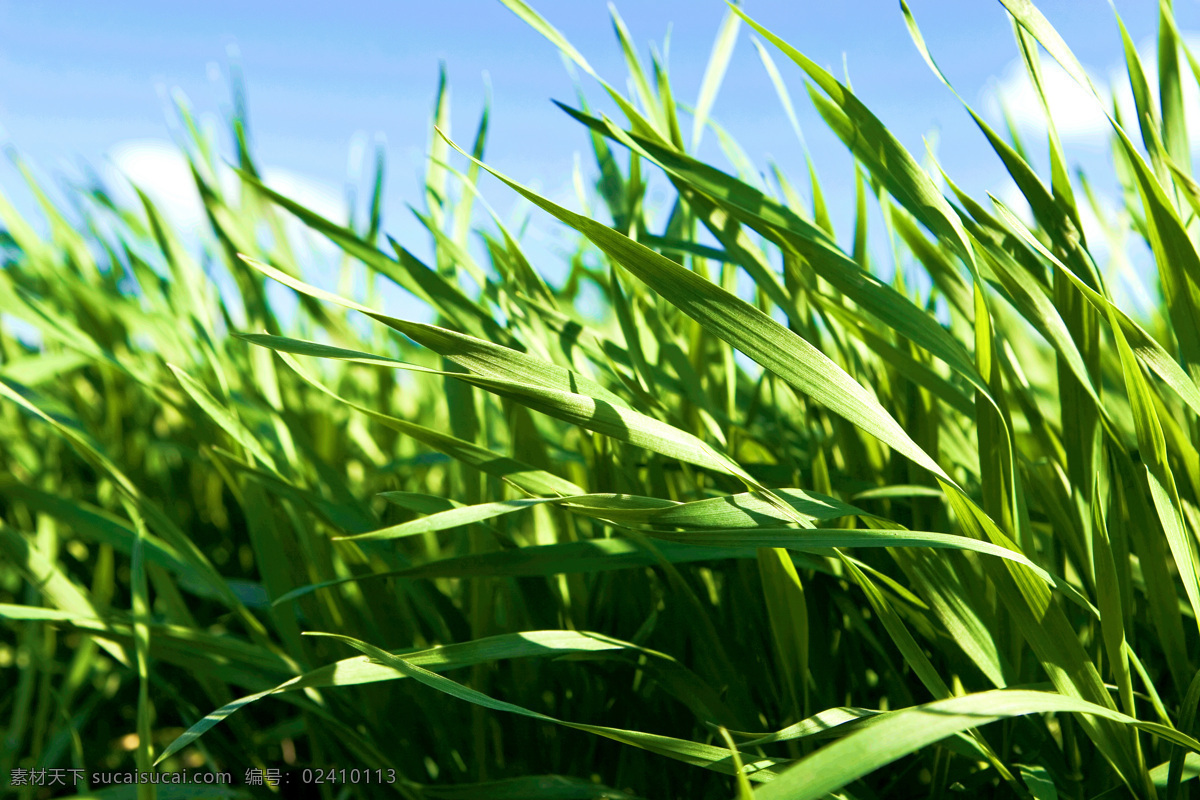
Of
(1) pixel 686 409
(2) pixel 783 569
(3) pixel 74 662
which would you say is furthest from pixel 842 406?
(3) pixel 74 662

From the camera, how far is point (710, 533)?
0.82 ft

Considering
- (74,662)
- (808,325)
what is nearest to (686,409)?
(808,325)

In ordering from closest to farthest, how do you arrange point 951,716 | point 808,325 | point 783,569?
point 951,716
point 783,569
point 808,325

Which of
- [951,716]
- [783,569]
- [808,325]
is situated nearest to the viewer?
[951,716]

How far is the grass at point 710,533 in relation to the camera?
276mm

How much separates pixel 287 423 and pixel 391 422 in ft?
0.72

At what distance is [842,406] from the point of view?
0.91ft

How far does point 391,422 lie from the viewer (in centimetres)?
28

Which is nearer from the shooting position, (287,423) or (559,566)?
(559,566)

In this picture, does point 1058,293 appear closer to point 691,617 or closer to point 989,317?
point 989,317

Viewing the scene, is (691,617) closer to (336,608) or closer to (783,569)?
(783,569)

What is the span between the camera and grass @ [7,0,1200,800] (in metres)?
0.28

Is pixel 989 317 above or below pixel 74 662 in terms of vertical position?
above

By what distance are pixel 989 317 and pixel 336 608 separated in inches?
13.3
